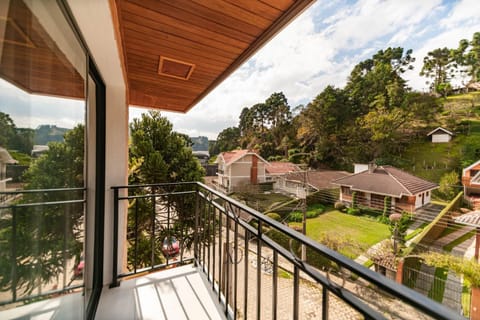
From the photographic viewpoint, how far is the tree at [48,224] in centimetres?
45

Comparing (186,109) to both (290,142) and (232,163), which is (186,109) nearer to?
(232,163)

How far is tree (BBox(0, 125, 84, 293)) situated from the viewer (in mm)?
447

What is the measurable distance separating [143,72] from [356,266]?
1985mm

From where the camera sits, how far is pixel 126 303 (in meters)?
1.37

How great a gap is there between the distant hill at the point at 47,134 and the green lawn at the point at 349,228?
8176 mm

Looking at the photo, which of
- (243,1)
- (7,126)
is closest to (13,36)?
(7,126)

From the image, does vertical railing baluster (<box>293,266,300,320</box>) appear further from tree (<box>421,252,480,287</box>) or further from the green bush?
the green bush

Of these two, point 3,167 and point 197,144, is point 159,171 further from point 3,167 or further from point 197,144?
point 3,167

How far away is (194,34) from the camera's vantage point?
123 centimetres

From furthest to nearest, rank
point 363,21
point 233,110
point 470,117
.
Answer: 1. point 233,110
2. point 363,21
3. point 470,117

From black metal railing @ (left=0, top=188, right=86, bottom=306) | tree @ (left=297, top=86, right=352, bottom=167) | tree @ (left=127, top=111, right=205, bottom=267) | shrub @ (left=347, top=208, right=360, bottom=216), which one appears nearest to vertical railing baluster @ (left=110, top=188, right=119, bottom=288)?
black metal railing @ (left=0, top=188, right=86, bottom=306)

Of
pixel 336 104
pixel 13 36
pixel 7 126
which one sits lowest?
pixel 7 126

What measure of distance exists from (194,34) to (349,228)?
356 inches

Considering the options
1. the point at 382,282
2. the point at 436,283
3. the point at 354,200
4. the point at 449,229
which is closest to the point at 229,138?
Answer: the point at 354,200
